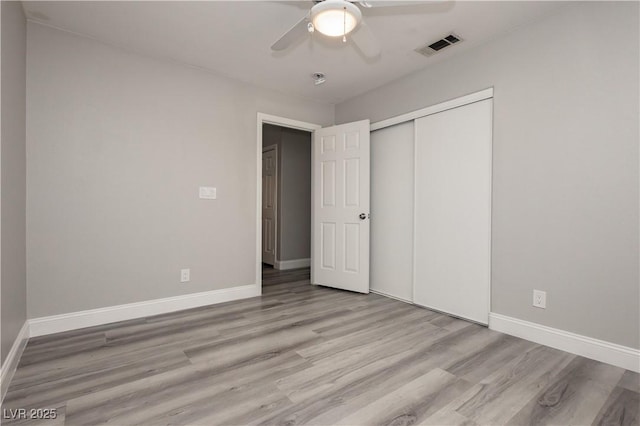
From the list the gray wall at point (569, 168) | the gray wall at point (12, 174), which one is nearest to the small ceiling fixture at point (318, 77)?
the gray wall at point (569, 168)

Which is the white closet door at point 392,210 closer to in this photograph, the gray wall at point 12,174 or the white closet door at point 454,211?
the white closet door at point 454,211

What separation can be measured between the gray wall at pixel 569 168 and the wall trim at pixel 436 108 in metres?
0.07

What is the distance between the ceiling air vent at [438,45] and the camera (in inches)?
105

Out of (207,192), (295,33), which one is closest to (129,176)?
(207,192)

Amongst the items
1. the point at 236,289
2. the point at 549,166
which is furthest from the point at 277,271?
the point at 549,166

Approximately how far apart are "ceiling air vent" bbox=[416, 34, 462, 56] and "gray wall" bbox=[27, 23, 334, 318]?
6.21 feet

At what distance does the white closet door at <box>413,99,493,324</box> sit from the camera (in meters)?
2.76

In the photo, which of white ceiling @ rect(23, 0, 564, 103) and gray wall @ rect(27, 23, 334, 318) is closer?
white ceiling @ rect(23, 0, 564, 103)

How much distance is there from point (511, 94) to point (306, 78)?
207 centimetres

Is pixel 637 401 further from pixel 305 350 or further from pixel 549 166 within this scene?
pixel 305 350

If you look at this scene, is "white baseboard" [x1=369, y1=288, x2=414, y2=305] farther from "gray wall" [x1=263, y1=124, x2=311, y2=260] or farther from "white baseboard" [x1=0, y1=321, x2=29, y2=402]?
"white baseboard" [x1=0, y1=321, x2=29, y2=402]

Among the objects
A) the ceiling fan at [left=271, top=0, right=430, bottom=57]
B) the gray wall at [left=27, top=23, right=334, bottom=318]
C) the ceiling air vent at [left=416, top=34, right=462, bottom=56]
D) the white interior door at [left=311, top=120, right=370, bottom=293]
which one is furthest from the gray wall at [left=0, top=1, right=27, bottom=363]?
the ceiling air vent at [left=416, top=34, right=462, bottom=56]

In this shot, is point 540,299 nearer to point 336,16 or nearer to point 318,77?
point 336,16

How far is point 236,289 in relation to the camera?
353cm
